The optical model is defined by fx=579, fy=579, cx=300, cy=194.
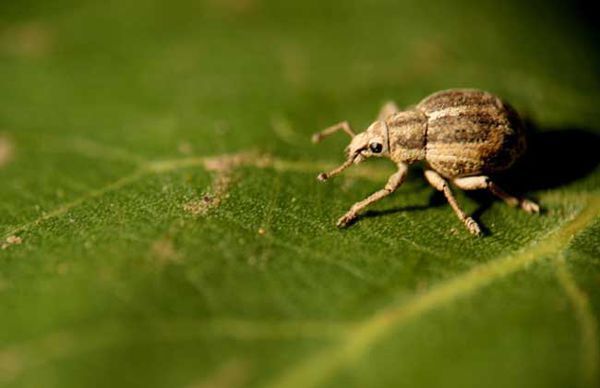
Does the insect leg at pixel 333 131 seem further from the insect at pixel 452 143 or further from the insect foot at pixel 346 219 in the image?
the insect foot at pixel 346 219

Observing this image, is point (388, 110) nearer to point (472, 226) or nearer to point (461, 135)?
point (461, 135)

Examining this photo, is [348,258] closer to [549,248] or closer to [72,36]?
[549,248]

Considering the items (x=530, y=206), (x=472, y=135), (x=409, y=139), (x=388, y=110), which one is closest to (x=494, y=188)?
(x=530, y=206)

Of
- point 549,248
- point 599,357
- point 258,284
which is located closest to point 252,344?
point 258,284

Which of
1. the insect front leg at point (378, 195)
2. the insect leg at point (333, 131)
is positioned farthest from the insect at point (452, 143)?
the insect leg at point (333, 131)

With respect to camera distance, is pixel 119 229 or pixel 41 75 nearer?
pixel 119 229

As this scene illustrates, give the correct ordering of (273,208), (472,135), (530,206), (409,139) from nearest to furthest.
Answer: (273,208)
(530,206)
(472,135)
(409,139)

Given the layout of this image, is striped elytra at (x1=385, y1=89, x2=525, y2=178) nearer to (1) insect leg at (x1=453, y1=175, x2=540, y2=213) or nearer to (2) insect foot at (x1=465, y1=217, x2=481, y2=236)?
(1) insect leg at (x1=453, y1=175, x2=540, y2=213)
